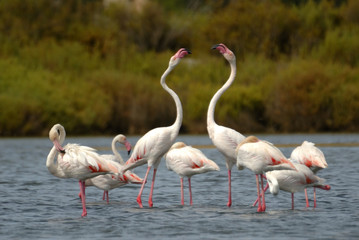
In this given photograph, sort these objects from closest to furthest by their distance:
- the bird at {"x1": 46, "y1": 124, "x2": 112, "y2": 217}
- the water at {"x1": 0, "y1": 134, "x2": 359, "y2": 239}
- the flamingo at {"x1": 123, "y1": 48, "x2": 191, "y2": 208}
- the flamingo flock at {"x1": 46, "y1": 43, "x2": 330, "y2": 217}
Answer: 1. the water at {"x1": 0, "y1": 134, "x2": 359, "y2": 239}
2. the flamingo flock at {"x1": 46, "y1": 43, "x2": 330, "y2": 217}
3. the bird at {"x1": 46, "y1": 124, "x2": 112, "y2": 217}
4. the flamingo at {"x1": 123, "y1": 48, "x2": 191, "y2": 208}

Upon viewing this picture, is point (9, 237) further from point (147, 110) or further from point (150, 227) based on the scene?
point (147, 110)

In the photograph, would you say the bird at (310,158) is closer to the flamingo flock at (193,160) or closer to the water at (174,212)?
the flamingo flock at (193,160)

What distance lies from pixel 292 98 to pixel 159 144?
18.4 m

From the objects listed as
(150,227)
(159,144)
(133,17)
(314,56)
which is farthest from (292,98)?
(150,227)

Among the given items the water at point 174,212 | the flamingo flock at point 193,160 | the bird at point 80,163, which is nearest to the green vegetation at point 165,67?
the water at point 174,212

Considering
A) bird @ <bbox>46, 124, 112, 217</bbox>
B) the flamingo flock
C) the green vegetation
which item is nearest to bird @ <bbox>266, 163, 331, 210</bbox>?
the flamingo flock

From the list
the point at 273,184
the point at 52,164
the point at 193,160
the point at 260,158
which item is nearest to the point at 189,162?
the point at 193,160

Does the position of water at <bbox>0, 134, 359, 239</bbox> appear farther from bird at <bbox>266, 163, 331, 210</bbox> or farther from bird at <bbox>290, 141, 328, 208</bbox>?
bird at <bbox>290, 141, 328, 208</bbox>

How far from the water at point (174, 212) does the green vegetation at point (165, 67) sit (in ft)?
40.9

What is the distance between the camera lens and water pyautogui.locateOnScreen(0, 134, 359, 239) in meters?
9.13

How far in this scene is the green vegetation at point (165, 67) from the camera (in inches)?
1163

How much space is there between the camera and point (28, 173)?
16969mm

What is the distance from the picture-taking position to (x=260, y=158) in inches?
417

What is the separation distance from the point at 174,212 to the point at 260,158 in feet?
4.17
